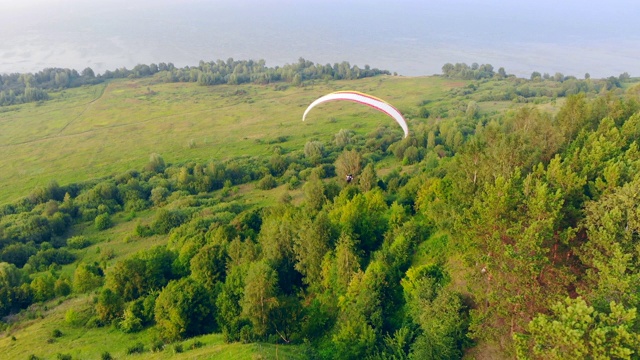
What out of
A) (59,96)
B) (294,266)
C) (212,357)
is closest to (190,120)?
(59,96)

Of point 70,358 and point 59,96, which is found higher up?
point 59,96

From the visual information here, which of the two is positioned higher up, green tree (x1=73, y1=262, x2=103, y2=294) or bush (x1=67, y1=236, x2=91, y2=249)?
green tree (x1=73, y1=262, x2=103, y2=294)

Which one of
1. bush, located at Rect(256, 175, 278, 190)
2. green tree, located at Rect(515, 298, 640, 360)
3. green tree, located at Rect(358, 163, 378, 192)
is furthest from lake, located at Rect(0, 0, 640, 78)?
green tree, located at Rect(515, 298, 640, 360)

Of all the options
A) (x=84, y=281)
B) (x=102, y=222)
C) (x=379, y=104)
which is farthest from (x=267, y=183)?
(x=84, y=281)

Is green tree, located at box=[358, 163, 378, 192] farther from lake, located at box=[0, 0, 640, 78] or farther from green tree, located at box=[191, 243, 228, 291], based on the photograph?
lake, located at box=[0, 0, 640, 78]

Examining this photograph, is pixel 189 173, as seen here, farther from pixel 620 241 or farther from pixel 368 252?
pixel 620 241

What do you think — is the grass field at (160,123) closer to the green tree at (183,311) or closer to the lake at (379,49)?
the lake at (379,49)

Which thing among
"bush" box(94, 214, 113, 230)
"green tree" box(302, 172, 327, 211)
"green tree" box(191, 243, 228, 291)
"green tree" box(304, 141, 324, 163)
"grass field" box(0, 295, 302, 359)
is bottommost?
"bush" box(94, 214, 113, 230)
